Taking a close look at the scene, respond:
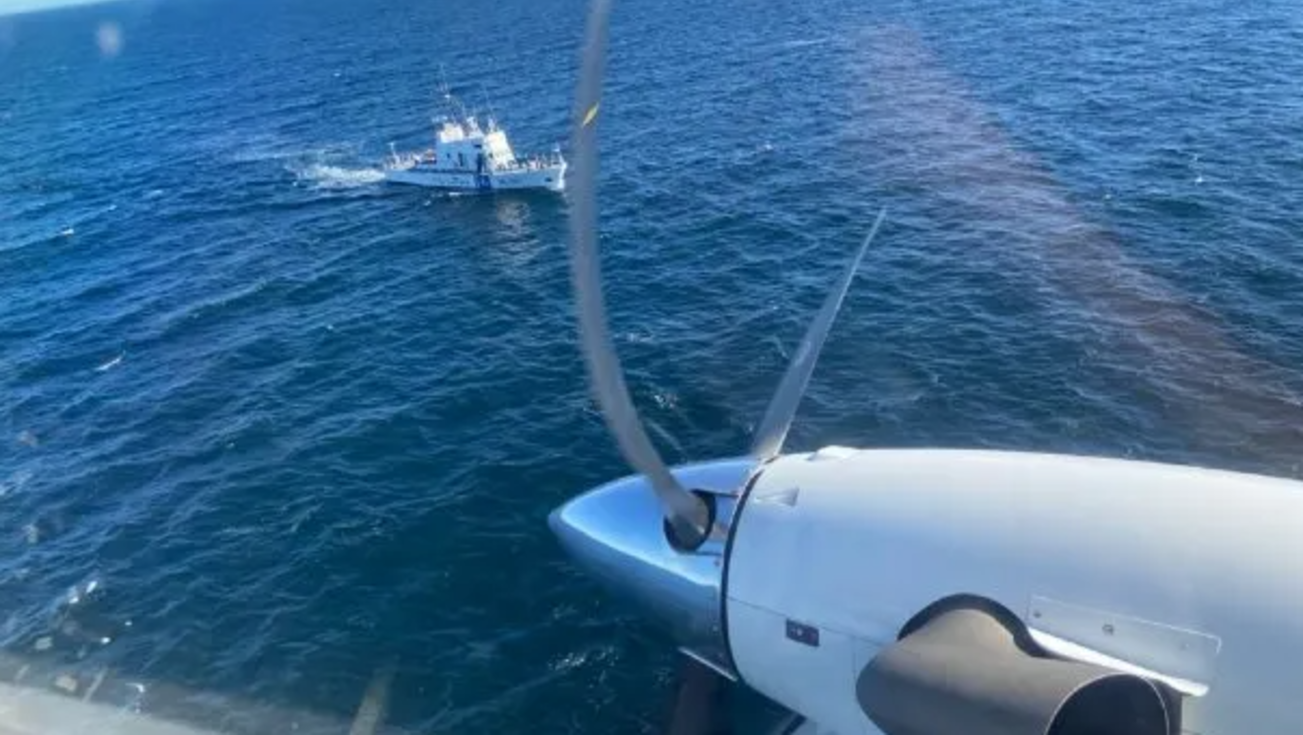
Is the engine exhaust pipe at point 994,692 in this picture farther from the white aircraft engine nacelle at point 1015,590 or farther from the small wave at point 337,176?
the small wave at point 337,176

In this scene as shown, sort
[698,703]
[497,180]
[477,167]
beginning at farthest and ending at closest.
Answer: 1. [477,167]
2. [497,180]
3. [698,703]

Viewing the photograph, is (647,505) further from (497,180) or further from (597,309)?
(497,180)

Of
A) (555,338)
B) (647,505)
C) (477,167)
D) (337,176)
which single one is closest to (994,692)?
(647,505)

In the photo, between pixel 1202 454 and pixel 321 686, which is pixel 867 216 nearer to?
pixel 1202 454

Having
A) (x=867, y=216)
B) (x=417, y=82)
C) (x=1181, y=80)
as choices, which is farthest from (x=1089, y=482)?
(x=417, y=82)

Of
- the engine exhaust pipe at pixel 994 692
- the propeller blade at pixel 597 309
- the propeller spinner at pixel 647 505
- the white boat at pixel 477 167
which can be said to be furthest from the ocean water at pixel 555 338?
the engine exhaust pipe at pixel 994 692

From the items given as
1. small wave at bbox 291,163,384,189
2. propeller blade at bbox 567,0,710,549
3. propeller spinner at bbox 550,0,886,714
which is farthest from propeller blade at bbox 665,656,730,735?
small wave at bbox 291,163,384,189

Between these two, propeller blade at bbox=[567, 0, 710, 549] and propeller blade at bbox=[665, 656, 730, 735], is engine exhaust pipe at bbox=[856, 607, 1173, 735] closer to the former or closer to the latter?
propeller blade at bbox=[567, 0, 710, 549]
